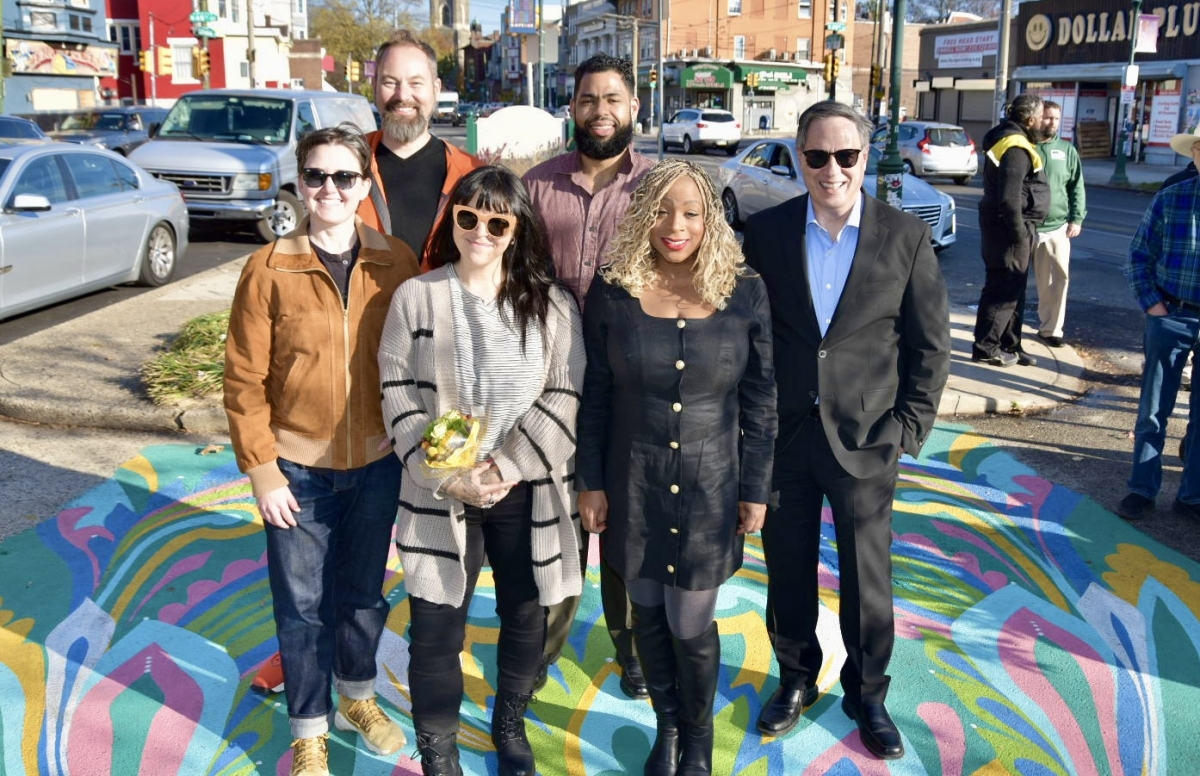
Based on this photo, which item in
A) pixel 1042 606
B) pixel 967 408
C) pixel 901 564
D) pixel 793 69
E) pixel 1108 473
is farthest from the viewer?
pixel 793 69

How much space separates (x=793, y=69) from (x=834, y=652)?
213ft

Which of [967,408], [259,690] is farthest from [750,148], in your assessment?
[259,690]

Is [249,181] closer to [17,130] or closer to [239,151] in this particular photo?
[239,151]

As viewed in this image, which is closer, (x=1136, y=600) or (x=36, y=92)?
(x=1136, y=600)

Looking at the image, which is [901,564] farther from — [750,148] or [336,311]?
[750,148]

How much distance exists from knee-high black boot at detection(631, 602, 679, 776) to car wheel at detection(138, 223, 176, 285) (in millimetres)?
9686

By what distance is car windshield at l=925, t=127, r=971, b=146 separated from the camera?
26489mm

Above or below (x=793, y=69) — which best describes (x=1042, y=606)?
below

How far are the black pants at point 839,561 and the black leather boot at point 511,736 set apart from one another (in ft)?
3.10

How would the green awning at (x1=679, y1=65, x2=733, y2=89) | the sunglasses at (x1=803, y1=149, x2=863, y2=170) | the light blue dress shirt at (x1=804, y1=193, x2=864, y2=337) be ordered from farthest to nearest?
the green awning at (x1=679, y1=65, x2=733, y2=89)
the light blue dress shirt at (x1=804, y1=193, x2=864, y2=337)
the sunglasses at (x1=803, y1=149, x2=863, y2=170)

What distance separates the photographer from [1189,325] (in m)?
5.30

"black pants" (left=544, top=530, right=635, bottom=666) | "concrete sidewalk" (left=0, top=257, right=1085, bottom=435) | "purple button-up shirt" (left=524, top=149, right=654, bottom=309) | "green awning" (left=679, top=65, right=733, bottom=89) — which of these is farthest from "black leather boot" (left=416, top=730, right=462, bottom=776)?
"green awning" (left=679, top=65, right=733, bottom=89)

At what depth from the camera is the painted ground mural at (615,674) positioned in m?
3.45

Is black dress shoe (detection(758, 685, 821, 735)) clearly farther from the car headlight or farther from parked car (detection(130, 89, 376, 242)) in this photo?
the car headlight
